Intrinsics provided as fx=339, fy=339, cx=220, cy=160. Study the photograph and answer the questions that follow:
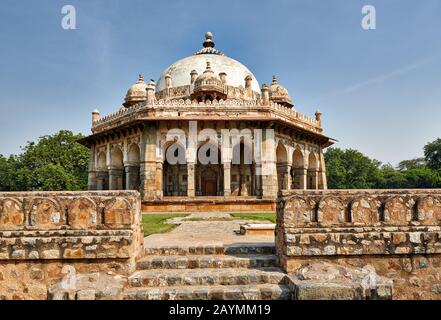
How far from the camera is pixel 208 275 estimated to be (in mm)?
3928

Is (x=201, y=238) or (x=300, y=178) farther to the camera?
(x=300, y=178)

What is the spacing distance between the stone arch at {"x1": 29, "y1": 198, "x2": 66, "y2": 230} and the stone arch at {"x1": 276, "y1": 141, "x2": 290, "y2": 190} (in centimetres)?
1642

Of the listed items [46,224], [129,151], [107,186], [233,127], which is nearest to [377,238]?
[46,224]

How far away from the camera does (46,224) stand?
404 centimetres

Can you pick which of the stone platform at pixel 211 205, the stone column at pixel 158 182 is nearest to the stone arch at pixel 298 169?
the stone platform at pixel 211 205

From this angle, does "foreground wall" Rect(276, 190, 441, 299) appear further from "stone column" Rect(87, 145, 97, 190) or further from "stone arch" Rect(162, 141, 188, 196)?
"stone column" Rect(87, 145, 97, 190)

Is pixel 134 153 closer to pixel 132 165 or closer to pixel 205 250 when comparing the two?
pixel 132 165

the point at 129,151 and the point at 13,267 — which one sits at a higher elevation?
the point at 129,151

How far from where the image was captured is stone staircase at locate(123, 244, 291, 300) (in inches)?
142

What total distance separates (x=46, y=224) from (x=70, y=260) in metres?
0.52

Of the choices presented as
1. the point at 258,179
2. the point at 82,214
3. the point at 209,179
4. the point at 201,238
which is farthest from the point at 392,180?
the point at 82,214

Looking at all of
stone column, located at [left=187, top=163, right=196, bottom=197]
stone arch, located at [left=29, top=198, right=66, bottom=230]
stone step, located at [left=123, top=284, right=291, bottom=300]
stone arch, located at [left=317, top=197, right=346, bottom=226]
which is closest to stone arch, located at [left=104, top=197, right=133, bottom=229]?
stone arch, located at [left=29, top=198, right=66, bottom=230]

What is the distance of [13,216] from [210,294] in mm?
2520
